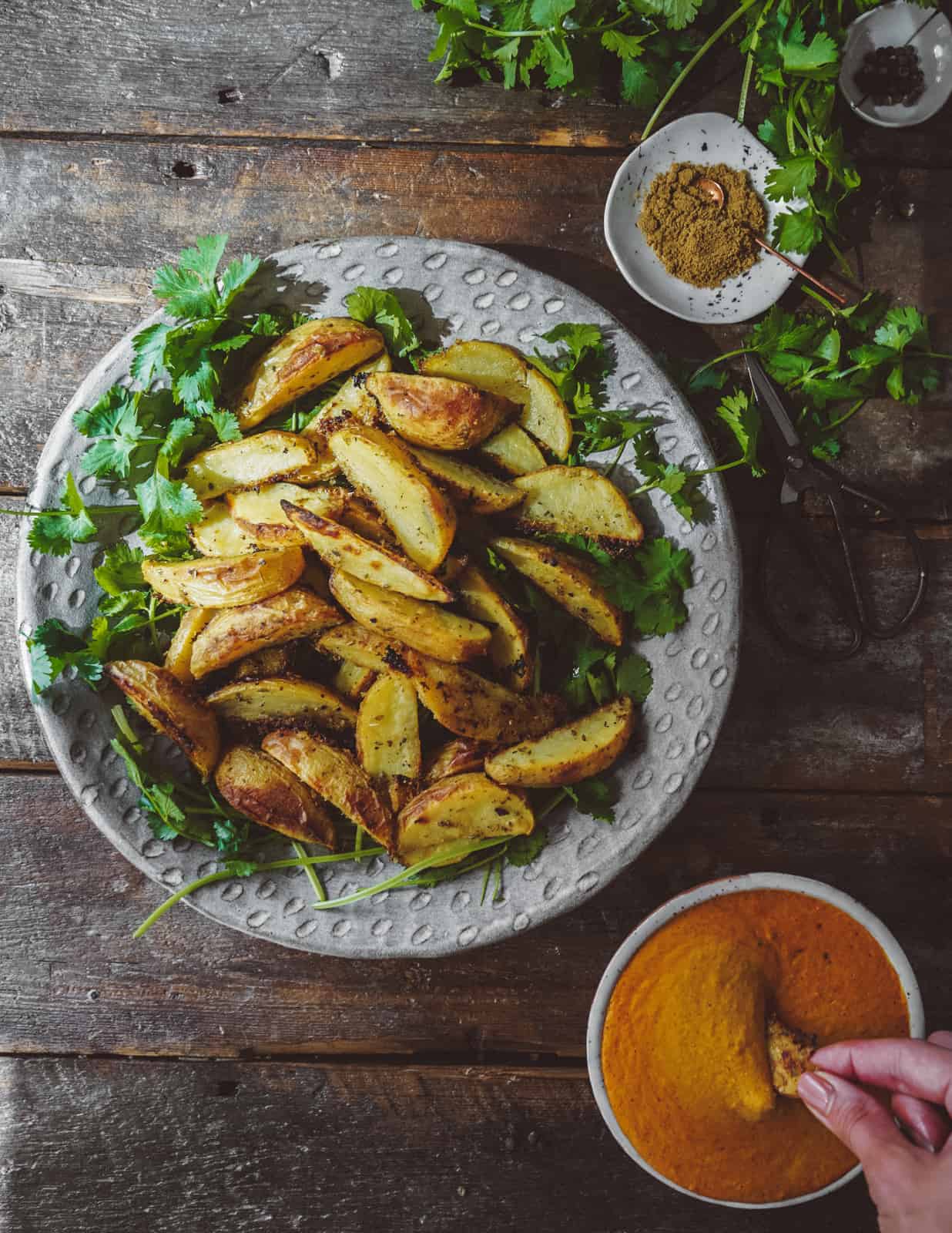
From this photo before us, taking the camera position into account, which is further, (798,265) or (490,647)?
(798,265)

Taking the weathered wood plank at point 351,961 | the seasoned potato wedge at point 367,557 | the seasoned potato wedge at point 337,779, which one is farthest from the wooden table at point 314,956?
the seasoned potato wedge at point 367,557

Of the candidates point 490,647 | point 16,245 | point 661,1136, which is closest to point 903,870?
point 661,1136

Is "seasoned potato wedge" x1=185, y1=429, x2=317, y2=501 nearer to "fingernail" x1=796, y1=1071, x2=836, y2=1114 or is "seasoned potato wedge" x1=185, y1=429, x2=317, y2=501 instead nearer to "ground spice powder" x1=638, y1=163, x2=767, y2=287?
"ground spice powder" x1=638, y1=163, x2=767, y2=287

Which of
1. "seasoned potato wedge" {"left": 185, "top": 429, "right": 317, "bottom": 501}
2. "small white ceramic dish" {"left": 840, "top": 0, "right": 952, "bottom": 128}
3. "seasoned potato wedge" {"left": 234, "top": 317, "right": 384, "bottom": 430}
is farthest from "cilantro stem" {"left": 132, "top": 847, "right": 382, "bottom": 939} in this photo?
"small white ceramic dish" {"left": 840, "top": 0, "right": 952, "bottom": 128}

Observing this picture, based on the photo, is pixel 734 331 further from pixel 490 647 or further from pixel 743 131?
pixel 490 647

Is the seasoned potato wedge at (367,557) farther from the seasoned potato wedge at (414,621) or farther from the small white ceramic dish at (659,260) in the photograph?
the small white ceramic dish at (659,260)

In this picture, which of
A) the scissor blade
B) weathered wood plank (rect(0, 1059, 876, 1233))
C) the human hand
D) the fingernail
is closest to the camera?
the human hand

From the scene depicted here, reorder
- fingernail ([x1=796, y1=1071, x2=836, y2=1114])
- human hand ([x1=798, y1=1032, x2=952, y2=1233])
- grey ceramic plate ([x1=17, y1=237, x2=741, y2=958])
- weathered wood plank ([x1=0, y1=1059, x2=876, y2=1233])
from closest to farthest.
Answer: human hand ([x1=798, y1=1032, x2=952, y2=1233]), fingernail ([x1=796, y1=1071, x2=836, y2=1114]), grey ceramic plate ([x1=17, y1=237, x2=741, y2=958]), weathered wood plank ([x1=0, y1=1059, x2=876, y2=1233])
